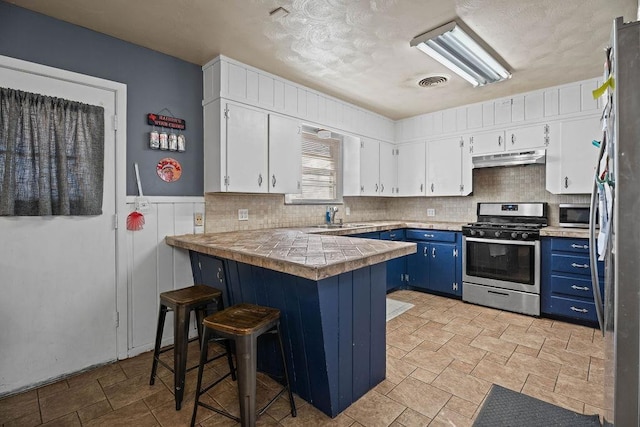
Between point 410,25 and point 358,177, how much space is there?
220cm

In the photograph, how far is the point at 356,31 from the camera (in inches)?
93.0

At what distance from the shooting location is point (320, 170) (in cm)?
410

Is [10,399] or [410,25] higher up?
[410,25]

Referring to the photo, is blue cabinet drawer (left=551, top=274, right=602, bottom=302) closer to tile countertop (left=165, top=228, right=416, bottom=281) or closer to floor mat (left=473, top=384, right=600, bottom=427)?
floor mat (left=473, top=384, right=600, bottom=427)

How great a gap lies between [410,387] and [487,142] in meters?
3.20

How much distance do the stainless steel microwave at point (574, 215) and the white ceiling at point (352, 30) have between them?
1.34 m

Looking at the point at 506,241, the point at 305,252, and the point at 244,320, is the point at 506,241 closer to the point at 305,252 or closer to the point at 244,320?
the point at 305,252

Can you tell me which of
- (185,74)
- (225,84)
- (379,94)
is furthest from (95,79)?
(379,94)

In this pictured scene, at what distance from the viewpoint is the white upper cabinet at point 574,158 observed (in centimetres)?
333

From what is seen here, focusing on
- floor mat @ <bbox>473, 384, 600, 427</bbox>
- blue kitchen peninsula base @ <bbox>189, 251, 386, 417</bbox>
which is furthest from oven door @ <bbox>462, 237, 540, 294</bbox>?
blue kitchen peninsula base @ <bbox>189, 251, 386, 417</bbox>

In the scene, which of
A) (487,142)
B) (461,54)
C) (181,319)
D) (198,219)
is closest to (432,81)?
(461,54)

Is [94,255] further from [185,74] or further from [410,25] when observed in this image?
[410,25]

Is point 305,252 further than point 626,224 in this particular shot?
Yes

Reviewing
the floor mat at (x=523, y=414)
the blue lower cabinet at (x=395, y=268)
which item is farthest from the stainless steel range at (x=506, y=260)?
the floor mat at (x=523, y=414)
